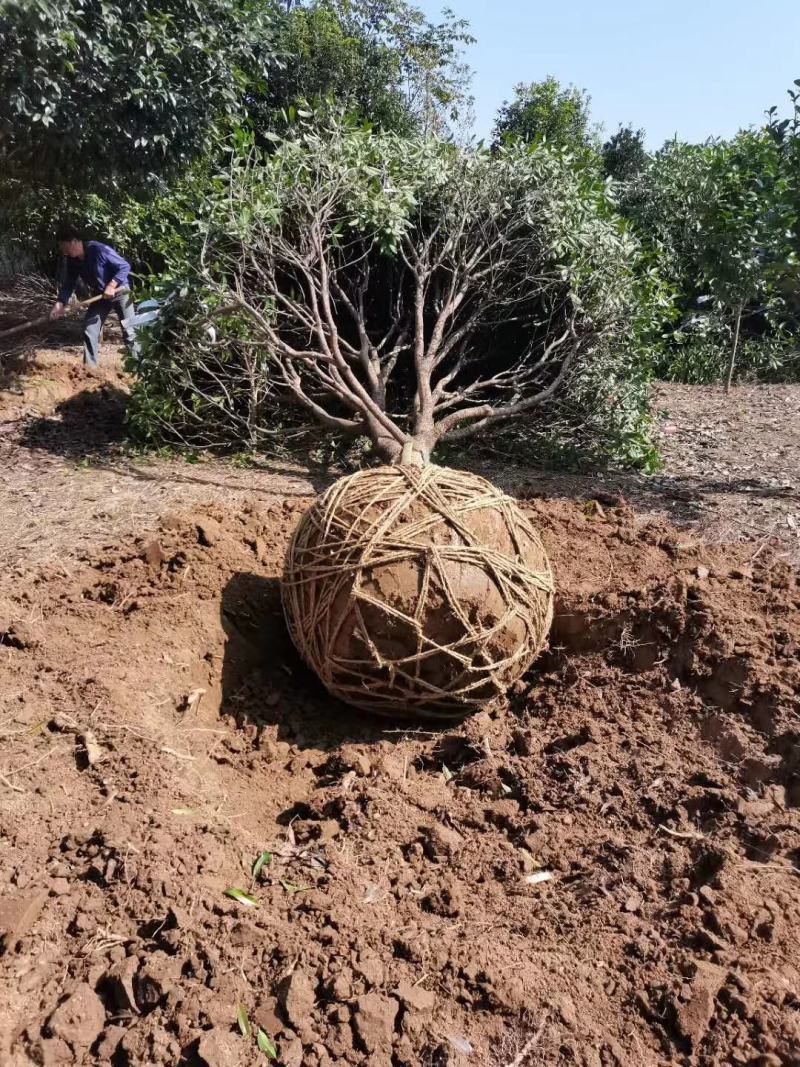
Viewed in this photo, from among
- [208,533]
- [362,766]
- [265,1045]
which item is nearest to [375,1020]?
[265,1045]

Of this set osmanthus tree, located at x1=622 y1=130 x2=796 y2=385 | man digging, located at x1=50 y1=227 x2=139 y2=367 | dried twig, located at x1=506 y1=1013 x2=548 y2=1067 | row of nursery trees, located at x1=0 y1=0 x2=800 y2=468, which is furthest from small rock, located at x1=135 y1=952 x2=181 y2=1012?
man digging, located at x1=50 y1=227 x2=139 y2=367

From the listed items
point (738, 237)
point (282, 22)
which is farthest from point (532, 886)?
point (282, 22)

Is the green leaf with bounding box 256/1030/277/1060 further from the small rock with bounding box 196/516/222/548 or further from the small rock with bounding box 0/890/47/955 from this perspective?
the small rock with bounding box 196/516/222/548

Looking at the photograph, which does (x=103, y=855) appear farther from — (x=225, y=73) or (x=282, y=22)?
(x=282, y=22)

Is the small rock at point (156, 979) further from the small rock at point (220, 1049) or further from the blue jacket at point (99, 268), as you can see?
the blue jacket at point (99, 268)

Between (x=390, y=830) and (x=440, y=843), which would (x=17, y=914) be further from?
(x=440, y=843)

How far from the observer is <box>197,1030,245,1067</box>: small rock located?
1886mm

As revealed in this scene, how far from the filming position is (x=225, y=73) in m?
7.67

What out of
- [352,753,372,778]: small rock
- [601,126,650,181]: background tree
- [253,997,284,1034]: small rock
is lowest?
[253,997,284,1034]: small rock

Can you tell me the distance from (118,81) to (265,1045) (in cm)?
735

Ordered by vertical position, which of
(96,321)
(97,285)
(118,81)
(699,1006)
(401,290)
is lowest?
(699,1006)

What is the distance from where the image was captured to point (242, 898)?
242 centimetres

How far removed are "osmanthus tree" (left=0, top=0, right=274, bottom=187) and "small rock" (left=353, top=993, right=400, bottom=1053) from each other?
600 cm

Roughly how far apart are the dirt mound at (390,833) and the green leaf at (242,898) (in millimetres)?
41
